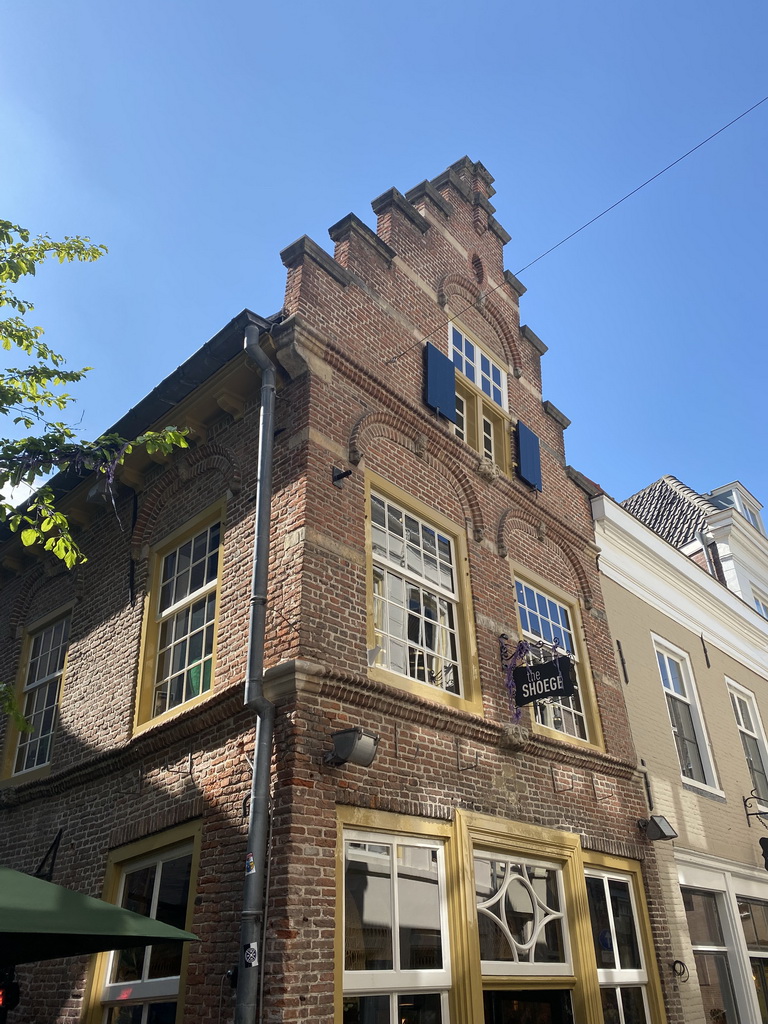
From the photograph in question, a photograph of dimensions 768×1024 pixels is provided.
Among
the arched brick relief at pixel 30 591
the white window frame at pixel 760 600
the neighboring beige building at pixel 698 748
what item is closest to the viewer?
the neighboring beige building at pixel 698 748

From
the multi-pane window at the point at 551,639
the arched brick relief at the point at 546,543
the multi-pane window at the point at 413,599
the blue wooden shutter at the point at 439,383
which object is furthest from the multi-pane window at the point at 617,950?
the blue wooden shutter at the point at 439,383

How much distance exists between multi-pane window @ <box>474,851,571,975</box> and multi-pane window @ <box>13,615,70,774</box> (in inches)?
220

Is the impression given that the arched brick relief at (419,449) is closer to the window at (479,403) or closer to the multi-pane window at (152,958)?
the window at (479,403)

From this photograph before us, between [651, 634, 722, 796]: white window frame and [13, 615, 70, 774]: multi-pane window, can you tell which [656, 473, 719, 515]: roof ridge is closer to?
[651, 634, 722, 796]: white window frame

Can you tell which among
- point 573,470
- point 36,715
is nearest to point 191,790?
point 36,715

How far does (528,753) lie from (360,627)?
2.64 m

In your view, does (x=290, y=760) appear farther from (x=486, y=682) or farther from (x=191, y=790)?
(x=486, y=682)

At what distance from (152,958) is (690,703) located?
9.63m

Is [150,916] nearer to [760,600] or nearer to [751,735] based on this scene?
[751,735]

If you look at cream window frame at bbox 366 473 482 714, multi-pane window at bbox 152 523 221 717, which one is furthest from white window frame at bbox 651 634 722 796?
multi-pane window at bbox 152 523 221 717

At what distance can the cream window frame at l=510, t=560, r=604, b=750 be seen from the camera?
31.6 feet

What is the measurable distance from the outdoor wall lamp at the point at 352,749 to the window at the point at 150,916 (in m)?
1.53

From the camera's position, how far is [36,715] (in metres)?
10.6

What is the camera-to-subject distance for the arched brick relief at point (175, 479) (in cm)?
896
